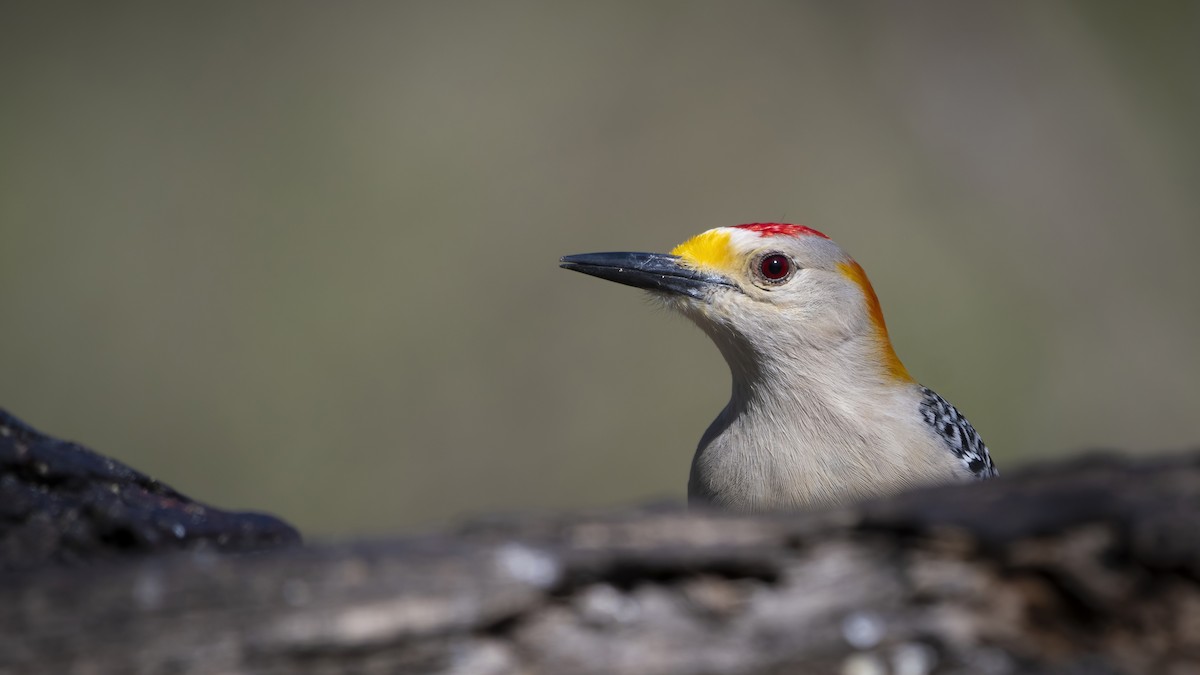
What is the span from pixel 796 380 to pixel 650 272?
2.92ft

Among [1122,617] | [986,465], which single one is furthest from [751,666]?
[986,465]

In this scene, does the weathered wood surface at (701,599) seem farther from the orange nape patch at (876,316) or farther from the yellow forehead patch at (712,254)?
the orange nape patch at (876,316)

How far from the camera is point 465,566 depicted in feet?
7.28

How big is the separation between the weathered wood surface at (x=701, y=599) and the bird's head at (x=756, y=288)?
3106 millimetres

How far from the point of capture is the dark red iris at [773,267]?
546cm

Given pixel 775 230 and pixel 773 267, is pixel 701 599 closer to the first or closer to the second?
pixel 773 267

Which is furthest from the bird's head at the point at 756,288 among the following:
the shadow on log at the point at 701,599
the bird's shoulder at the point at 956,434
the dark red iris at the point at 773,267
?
the shadow on log at the point at 701,599

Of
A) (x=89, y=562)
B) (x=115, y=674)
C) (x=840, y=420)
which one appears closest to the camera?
(x=115, y=674)

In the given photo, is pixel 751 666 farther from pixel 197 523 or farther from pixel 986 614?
pixel 197 523

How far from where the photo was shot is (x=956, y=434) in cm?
544

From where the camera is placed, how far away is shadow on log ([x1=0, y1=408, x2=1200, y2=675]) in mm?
2133

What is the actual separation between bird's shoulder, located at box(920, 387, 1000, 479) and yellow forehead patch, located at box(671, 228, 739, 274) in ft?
3.84

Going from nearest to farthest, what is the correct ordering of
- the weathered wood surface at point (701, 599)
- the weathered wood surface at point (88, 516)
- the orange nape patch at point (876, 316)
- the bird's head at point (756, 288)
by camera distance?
the weathered wood surface at point (701, 599)
the weathered wood surface at point (88, 516)
the bird's head at point (756, 288)
the orange nape patch at point (876, 316)

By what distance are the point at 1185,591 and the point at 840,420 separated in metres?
2.97
